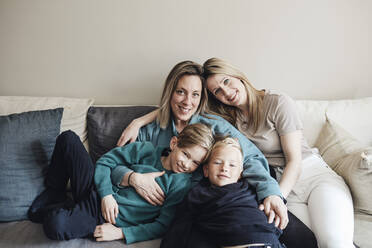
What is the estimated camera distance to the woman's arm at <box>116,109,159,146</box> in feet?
5.18

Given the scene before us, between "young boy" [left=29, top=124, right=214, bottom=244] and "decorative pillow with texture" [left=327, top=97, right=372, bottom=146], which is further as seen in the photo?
"decorative pillow with texture" [left=327, top=97, right=372, bottom=146]

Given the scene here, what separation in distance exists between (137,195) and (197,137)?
44 cm

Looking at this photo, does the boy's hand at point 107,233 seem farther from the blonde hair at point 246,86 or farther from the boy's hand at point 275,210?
the blonde hair at point 246,86

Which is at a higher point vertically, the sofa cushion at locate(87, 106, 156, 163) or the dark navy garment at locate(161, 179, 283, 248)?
the sofa cushion at locate(87, 106, 156, 163)

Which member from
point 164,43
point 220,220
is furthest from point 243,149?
point 164,43

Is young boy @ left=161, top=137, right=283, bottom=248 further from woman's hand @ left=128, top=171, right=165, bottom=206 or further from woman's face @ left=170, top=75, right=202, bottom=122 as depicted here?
woman's face @ left=170, top=75, right=202, bottom=122

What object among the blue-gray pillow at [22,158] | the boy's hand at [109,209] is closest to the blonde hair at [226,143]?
the boy's hand at [109,209]

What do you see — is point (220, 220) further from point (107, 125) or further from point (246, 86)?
point (107, 125)

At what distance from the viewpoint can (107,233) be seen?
1268 millimetres

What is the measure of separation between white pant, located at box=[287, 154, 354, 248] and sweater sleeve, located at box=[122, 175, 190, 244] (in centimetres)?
61

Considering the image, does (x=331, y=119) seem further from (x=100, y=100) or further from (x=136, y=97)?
(x=100, y=100)

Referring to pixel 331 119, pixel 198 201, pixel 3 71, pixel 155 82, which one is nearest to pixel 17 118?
pixel 3 71

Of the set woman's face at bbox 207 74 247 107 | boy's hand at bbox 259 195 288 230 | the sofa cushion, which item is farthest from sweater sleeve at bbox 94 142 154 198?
boy's hand at bbox 259 195 288 230

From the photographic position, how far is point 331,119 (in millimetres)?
1749
